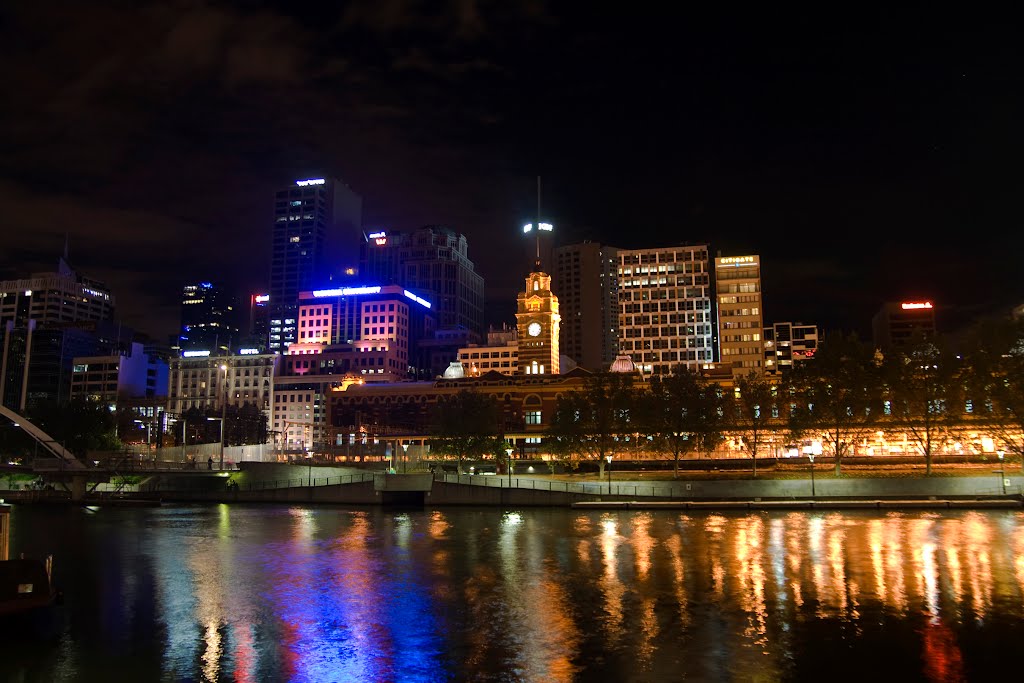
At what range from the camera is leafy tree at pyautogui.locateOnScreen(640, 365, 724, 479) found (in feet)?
383

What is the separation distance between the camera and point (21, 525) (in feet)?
250

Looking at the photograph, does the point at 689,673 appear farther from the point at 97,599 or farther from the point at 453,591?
the point at 97,599

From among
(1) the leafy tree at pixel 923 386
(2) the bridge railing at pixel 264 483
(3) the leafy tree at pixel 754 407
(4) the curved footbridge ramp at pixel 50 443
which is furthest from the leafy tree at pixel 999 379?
(4) the curved footbridge ramp at pixel 50 443

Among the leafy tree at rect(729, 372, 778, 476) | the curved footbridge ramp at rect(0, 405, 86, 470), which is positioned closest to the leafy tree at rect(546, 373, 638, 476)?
the leafy tree at rect(729, 372, 778, 476)

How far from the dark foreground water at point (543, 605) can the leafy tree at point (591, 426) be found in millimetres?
48659

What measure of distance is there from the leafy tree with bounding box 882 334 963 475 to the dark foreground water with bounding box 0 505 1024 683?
41489mm

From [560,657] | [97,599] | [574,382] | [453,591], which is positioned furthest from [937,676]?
[574,382]

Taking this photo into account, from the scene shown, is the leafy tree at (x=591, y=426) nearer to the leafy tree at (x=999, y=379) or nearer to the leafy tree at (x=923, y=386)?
the leafy tree at (x=923, y=386)

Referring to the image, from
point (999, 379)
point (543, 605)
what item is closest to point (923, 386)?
point (999, 379)

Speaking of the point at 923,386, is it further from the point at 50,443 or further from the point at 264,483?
the point at 50,443

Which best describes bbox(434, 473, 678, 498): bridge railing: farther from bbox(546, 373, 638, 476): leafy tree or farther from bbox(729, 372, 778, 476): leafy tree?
bbox(729, 372, 778, 476): leafy tree

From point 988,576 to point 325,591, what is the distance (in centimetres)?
3552

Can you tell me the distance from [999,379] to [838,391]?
19.9 metres

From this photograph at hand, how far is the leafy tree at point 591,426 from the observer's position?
116812mm
